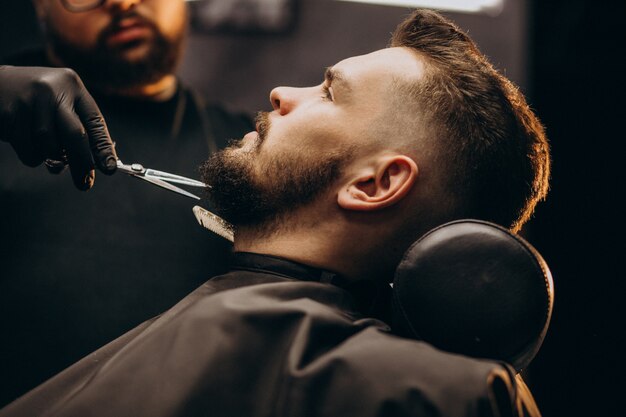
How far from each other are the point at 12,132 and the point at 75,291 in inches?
23.9

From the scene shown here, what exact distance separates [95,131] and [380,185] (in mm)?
749

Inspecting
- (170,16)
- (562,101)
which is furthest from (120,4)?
(562,101)

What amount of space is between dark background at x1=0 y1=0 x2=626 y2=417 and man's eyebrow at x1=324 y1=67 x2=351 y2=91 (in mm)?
646

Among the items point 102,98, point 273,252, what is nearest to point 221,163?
point 273,252

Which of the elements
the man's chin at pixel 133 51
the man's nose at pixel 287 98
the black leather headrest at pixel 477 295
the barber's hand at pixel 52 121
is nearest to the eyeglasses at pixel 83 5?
the man's chin at pixel 133 51

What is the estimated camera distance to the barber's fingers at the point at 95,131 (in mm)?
1566

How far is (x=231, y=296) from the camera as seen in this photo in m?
1.24

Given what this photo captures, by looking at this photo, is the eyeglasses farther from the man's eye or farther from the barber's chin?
the man's eye

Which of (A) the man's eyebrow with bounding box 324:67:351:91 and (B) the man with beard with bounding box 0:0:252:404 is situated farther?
(B) the man with beard with bounding box 0:0:252:404

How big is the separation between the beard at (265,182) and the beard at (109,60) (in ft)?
2.32

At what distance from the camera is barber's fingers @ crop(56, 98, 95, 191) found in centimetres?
152

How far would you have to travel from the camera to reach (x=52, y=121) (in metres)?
1.53

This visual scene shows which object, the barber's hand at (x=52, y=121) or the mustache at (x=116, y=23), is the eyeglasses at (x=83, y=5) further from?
the barber's hand at (x=52, y=121)

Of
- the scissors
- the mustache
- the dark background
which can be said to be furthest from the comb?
the mustache
